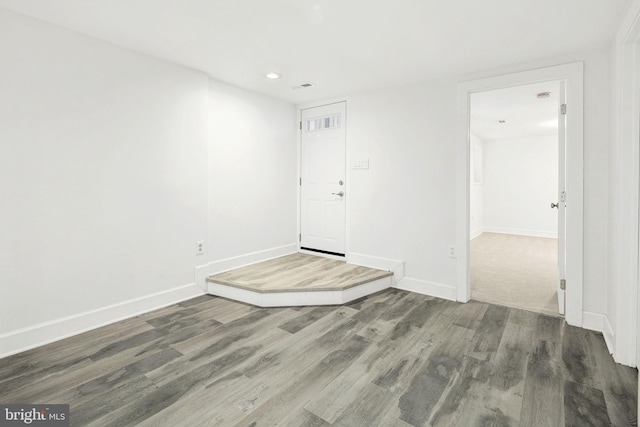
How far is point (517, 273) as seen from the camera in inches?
174

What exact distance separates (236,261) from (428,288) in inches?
89.9

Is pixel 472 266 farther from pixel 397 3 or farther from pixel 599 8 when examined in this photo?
pixel 397 3

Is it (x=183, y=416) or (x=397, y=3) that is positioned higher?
(x=397, y=3)

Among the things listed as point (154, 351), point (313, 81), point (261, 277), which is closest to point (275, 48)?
point (313, 81)

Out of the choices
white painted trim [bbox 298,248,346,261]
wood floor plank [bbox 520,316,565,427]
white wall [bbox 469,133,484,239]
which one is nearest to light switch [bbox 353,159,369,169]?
white painted trim [bbox 298,248,346,261]

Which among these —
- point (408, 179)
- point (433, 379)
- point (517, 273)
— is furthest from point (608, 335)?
point (408, 179)

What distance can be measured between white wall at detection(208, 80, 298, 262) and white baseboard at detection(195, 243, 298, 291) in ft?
0.15

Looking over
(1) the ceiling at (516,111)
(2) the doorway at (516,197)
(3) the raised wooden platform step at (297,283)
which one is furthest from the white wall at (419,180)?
(1) the ceiling at (516,111)

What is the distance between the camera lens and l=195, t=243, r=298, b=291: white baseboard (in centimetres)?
348

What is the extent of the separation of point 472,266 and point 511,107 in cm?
258

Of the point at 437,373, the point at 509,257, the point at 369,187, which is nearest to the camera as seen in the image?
the point at 437,373

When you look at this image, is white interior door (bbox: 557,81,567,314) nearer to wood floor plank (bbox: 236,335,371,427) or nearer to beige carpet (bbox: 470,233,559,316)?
beige carpet (bbox: 470,233,559,316)

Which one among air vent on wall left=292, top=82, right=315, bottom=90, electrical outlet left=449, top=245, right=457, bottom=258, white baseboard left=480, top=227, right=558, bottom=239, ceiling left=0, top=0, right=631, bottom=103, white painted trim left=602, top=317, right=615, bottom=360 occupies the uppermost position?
air vent on wall left=292, top=82, right=315, bottom=90

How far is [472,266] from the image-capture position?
487 cm
